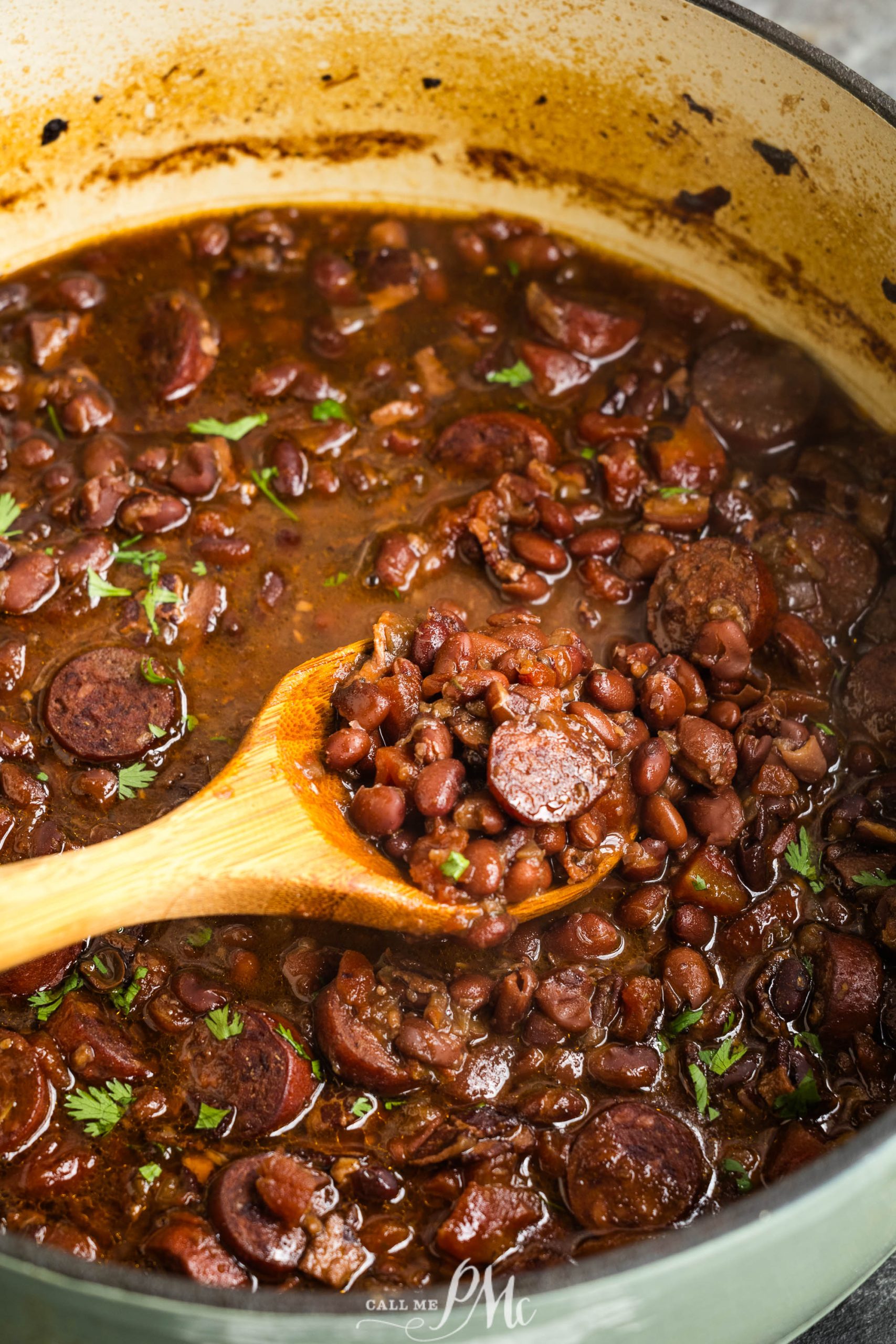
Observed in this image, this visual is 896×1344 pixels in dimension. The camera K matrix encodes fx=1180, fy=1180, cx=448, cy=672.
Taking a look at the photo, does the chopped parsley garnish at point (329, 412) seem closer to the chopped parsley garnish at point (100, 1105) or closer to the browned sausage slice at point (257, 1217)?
the chopped parsley garnish at point (100, 1105)

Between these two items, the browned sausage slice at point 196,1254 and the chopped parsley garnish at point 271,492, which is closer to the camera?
the browned sausage slice at point 196,1254

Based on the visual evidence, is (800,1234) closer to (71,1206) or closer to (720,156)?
(71,1206)

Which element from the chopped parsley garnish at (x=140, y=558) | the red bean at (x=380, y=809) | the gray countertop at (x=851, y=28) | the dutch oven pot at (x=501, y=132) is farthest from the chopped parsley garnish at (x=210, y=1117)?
the gray countertop at (x=851, y=28)

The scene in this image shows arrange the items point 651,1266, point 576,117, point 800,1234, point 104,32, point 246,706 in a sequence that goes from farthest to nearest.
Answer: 1. point 576,117
2. point 104,32
3. point 246,706
4. point 800,1234
5. point 651,1266

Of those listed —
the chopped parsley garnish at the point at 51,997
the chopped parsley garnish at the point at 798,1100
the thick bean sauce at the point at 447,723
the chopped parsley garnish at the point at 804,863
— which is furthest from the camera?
the chopped parsley garnish at the point at 804,863

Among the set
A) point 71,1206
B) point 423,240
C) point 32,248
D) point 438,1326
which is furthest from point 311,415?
point 438,1326

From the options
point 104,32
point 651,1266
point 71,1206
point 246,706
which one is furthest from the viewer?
point 104,32
